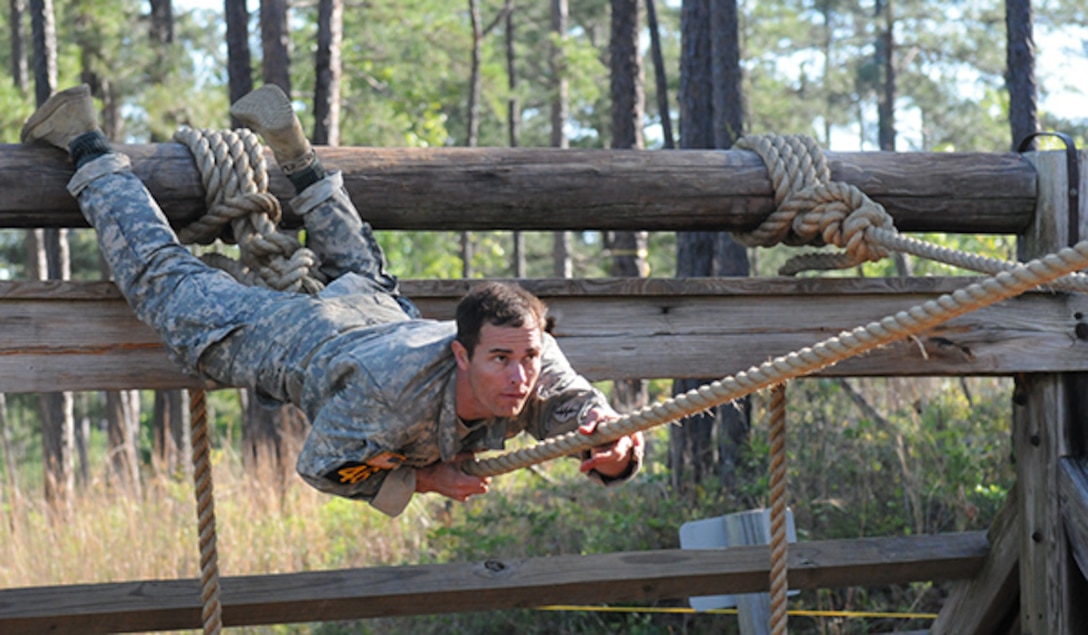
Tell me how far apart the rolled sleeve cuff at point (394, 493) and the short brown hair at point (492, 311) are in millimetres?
364

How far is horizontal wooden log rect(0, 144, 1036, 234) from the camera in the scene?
3395 millimetres

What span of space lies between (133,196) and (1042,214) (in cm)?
265

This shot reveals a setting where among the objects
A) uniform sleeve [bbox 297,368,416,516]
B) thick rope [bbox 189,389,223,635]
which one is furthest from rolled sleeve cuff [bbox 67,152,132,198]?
uniform sleeve [bbox 297,368,416,516]

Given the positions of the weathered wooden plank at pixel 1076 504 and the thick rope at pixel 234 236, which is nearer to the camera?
the thick rope at pixel 234 236

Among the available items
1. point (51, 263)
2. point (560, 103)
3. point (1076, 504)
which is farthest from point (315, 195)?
point (560, 103)

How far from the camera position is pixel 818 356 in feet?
7.85

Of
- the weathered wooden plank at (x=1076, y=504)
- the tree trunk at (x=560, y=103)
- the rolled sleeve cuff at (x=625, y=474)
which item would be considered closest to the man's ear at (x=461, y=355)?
the rolled sleeve cuff at (x=625, y=474)

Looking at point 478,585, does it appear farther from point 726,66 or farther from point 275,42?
point 275,42

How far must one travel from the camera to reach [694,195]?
3.64m

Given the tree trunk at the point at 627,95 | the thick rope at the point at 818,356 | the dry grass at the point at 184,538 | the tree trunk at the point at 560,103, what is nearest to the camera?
the thick rope at the point at 818,356

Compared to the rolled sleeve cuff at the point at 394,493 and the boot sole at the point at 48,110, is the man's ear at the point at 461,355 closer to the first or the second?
the rolled sleeve cuff at the point at 394,493

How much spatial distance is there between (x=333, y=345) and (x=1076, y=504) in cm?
221

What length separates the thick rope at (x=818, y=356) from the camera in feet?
6.81

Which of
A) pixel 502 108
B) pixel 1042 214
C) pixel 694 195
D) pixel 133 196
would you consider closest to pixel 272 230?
pixel 133 196
